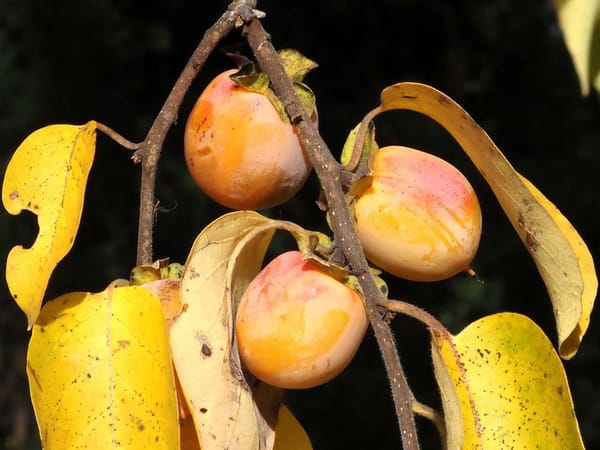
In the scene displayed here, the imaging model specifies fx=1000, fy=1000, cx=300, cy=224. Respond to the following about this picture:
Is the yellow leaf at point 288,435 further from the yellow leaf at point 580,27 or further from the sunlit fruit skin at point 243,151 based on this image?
the yellow leaf at point 580,27

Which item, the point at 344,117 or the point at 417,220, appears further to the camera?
the point at 344,117

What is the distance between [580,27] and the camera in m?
0.46

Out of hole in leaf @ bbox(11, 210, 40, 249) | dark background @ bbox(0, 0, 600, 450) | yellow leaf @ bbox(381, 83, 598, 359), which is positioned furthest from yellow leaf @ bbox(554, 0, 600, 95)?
hole in leaf @ bbox(11, 210, 40, 249)

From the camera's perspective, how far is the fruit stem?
672 mm

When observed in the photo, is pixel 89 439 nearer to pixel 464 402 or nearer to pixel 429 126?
pixel 464 402

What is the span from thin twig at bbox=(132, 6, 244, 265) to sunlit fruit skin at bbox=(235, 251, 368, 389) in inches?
5.0

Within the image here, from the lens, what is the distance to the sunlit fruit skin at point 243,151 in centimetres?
81

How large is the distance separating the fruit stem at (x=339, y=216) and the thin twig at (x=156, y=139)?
0.03m

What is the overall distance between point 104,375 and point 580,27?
42cm

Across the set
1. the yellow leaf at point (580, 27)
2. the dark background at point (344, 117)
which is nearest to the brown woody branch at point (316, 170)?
the yellow leaf at point (580, 27)

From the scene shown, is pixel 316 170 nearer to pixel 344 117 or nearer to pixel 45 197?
pixel 45 197

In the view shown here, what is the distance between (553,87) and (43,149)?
2.13 metres

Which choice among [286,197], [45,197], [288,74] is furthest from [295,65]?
[45,197]

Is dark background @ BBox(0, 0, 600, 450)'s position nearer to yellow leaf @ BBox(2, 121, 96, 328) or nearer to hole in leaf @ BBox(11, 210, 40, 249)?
hole in leaf @ BBox(11, 210, 40, 249)
